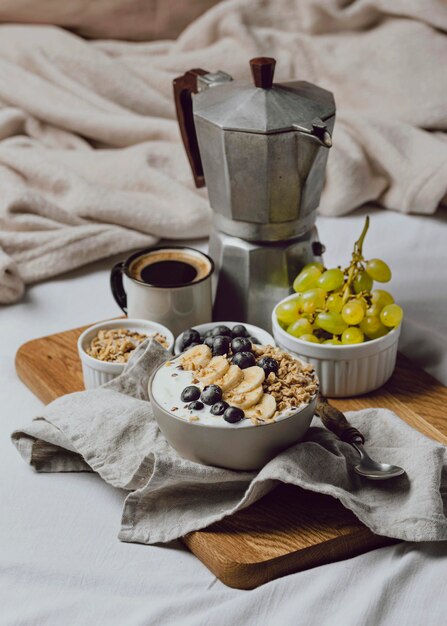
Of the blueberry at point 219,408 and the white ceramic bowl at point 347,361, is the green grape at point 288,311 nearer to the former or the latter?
the white ceramic bowl at point 347,361

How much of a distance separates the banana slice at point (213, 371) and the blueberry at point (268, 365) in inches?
1.2

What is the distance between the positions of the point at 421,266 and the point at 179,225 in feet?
1.09

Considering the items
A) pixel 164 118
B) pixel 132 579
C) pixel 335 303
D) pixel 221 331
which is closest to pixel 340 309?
pixel 335 303

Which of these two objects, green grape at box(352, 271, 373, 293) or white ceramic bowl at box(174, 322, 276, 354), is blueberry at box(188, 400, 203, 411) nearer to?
white ceramic bowl at box(174, 322, 276, 354)

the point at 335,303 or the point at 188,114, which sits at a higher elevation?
the point at 188,114

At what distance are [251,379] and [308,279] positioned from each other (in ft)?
0.72

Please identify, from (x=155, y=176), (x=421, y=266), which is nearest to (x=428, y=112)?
(x=421, y=266)

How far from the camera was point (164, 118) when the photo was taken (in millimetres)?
1550

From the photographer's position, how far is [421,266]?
4.10 feet

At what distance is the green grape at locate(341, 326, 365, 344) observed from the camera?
3.14ft

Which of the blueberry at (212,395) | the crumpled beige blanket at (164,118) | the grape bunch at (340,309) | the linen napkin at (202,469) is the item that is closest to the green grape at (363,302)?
the grape bunch at (340,309)

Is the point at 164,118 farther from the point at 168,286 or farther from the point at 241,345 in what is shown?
the point at 241,345

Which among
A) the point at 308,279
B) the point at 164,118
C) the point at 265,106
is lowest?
the point at 164,118

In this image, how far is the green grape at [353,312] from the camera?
0.95 m
